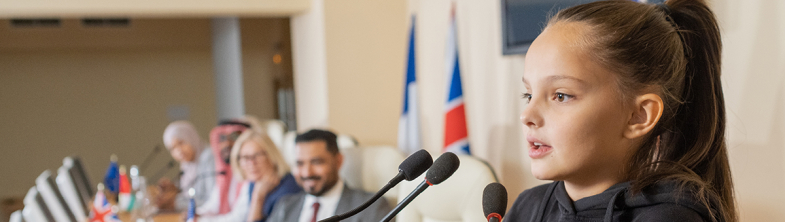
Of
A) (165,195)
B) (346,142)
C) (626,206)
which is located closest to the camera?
(626,206)

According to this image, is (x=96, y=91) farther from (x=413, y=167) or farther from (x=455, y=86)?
(x=413, y=167)

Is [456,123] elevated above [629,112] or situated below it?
below

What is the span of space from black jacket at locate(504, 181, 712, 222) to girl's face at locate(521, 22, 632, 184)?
4cm

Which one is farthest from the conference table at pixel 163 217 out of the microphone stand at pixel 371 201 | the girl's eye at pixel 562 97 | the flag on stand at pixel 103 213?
the girl's eye at pixel 562 97

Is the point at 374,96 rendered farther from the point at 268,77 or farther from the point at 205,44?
the point at 205,44

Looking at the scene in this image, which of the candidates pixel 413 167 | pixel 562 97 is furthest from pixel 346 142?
pixel 562 97

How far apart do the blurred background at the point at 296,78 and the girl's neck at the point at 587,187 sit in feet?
2.01

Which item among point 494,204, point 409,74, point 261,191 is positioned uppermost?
point 409,74

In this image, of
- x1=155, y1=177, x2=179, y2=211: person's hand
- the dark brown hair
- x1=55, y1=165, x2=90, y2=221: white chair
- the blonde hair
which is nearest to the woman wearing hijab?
x1=155, y1=177, x2=179, y2=211: person's hand

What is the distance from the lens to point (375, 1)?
400 cm

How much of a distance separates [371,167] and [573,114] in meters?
2.13

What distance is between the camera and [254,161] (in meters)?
3.62

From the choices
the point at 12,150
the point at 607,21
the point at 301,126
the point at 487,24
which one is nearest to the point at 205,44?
the point at 12,150

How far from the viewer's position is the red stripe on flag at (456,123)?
2.69 metres
